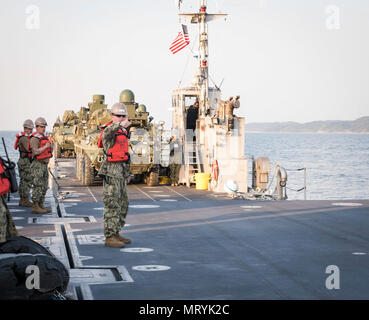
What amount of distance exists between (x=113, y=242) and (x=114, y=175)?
0.89 meters

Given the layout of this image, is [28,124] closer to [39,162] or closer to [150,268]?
[39,162]

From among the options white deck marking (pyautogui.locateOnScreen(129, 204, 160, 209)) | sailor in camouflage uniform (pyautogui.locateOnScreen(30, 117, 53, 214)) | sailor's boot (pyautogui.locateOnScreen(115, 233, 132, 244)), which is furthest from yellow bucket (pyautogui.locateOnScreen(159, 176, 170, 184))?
sailor's boot (pyautogui.locateOnScreen(115, 233, 132, 244))

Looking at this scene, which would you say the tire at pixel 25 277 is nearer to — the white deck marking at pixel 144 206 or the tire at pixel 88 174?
the white deck marking at pixel 144 206

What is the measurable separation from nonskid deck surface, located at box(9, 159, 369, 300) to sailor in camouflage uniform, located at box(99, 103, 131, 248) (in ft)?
0.95

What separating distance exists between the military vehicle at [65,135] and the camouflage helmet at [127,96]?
409 inches

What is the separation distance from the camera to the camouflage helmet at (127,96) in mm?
23297

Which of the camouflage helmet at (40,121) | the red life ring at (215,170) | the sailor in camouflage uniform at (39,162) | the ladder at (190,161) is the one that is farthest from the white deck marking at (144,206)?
the ladder at (190,161)

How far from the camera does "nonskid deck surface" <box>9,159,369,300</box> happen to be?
19.6ft

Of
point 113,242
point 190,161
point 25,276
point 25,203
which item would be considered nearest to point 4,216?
point 25,276

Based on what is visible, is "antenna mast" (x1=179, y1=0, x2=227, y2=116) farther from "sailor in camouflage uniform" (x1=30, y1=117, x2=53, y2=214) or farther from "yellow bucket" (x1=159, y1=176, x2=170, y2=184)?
"sailor in camouflage uniform" (x1=30, y1=117, x2=53, y2=214)

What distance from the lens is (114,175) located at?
8.24 meters

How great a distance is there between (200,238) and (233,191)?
26.1 ft
